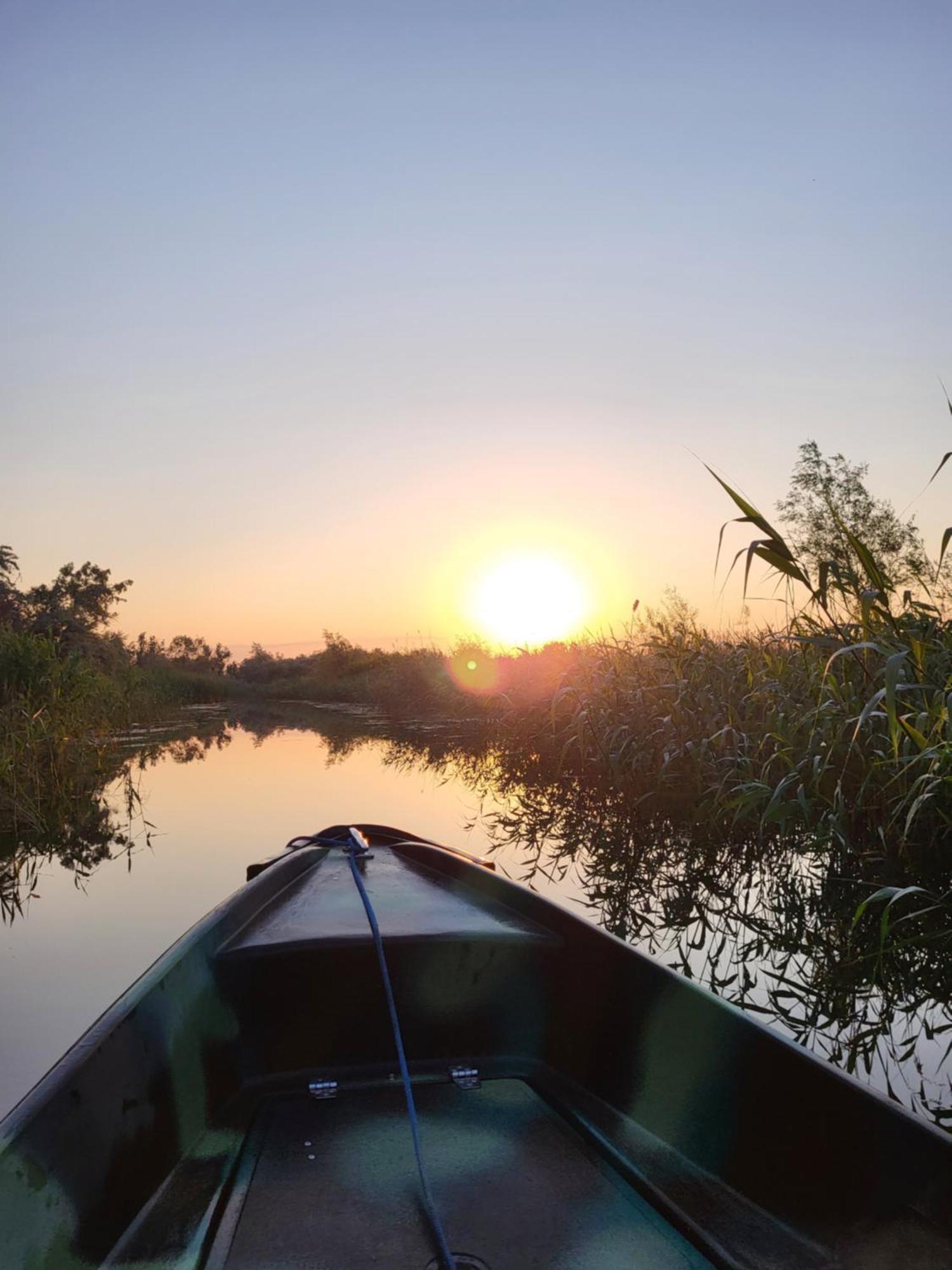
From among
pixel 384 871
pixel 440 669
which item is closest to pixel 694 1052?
pixel 384 871

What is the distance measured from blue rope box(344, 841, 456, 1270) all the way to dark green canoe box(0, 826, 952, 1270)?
0.09 ft

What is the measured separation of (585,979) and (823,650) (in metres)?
2.94

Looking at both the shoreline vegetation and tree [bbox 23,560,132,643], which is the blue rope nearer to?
the shoreline vegetation

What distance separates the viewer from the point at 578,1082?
2.09 m

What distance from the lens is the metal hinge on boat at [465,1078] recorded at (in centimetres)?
206

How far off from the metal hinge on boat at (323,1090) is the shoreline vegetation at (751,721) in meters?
1.57

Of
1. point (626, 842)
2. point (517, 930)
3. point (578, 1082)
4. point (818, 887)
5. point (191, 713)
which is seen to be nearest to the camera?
point (578, 1082)

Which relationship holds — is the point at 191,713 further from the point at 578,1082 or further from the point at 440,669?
the point at 578,1082

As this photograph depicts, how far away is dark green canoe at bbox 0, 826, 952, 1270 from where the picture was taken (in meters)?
1.37

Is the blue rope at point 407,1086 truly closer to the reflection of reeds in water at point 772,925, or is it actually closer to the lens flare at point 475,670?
the reflection of reeds in water at point 772,925

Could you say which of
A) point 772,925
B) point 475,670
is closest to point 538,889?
point 772,925

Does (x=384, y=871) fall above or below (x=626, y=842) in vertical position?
above

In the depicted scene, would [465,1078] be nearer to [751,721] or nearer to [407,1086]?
[407,1086]

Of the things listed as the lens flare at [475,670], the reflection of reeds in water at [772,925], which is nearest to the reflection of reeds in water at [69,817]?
the reflection of reeds in water at [772,925]
